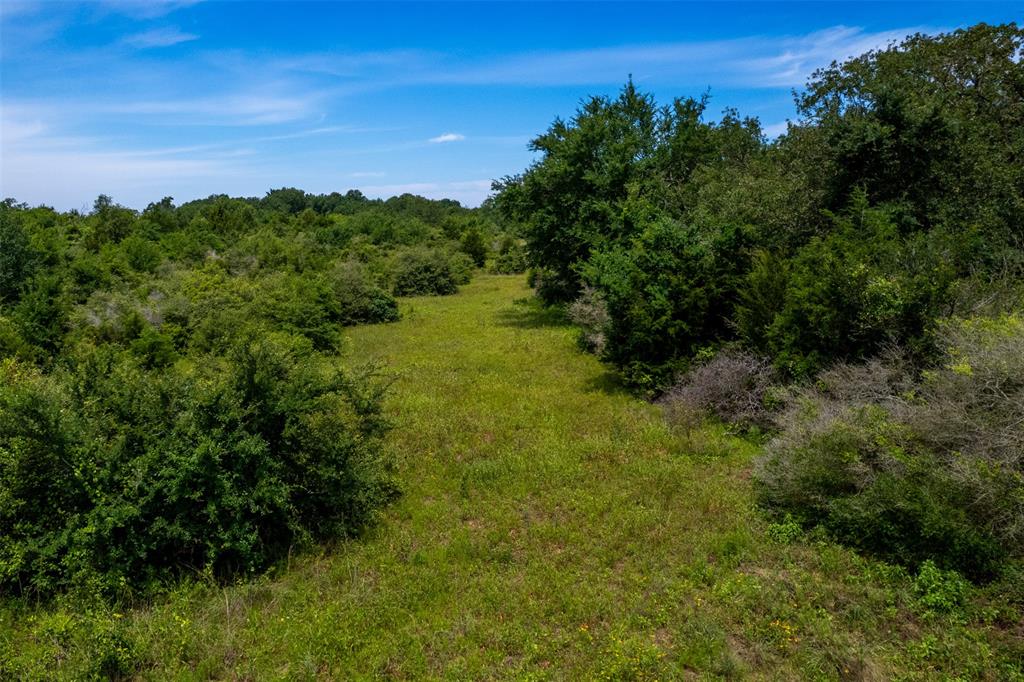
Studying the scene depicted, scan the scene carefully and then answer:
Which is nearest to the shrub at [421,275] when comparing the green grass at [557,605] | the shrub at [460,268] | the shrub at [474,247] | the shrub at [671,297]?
the shrub at [460,268]

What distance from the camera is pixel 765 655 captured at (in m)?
4.84

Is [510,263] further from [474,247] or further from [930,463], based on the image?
[930,463]

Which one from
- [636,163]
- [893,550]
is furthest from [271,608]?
[636,163]

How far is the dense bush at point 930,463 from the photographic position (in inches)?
214

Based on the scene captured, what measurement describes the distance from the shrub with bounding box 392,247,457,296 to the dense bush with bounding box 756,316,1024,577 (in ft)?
89.8

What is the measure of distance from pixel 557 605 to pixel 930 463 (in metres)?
4.09

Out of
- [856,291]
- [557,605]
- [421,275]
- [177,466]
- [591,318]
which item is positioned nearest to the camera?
[557,605]

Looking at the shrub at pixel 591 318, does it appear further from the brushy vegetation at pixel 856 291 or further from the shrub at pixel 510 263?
the shrub at pixel 510 263

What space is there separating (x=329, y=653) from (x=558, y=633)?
205 centimetres

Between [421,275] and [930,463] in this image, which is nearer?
[930,463]

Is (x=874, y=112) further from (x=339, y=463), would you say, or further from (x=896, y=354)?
(x=339, y=463)

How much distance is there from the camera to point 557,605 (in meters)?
5.64

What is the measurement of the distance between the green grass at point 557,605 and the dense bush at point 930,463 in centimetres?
39

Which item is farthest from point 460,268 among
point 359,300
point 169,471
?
point 169,471
